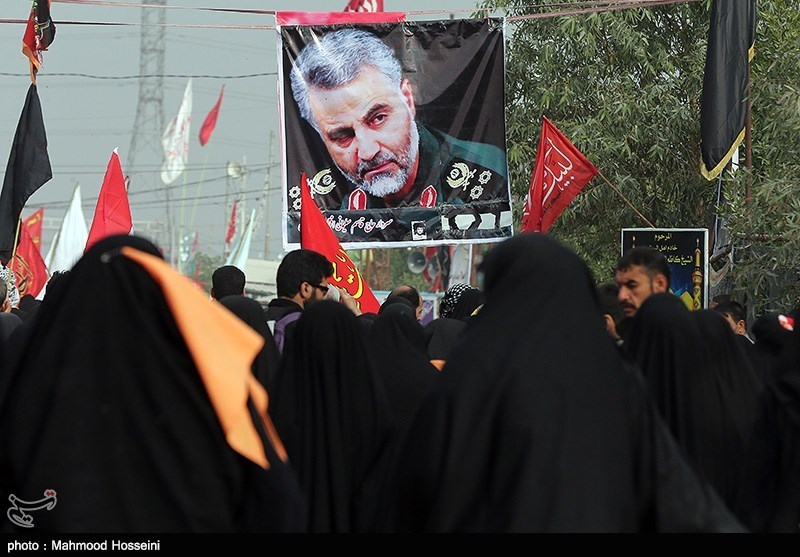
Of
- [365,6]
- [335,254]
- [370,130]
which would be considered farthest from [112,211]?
[365,6]

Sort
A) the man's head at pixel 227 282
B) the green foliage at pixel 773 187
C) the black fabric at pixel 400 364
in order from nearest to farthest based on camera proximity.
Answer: the black fabric at pixel 400 364 → the man's head at pixel 227 282 → the green foliage at pixel 773 187

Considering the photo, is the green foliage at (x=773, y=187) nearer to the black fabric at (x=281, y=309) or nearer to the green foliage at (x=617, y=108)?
the green foliage at (x=617, y=108)

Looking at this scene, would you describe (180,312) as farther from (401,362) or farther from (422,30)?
(422,30)

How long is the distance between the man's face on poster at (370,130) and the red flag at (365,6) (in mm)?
5941

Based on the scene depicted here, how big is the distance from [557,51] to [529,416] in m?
12.6

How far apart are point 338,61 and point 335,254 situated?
8.36 ft

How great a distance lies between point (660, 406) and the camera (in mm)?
4637

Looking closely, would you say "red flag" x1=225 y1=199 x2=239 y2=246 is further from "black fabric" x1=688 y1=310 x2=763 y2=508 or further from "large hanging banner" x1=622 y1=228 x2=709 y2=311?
"black fabric" x1=688 y1=310 x2=763 y2=508

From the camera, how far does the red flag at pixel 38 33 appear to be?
38.5 feet

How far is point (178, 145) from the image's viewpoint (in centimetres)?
7519

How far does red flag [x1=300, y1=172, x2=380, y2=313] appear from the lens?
941 cm

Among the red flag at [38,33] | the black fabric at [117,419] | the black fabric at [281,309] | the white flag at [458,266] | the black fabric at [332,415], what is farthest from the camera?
the white flag at [458,266]

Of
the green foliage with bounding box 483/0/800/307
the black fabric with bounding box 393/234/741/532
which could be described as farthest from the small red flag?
A: the black fabric with bounding box 393/234/741/532

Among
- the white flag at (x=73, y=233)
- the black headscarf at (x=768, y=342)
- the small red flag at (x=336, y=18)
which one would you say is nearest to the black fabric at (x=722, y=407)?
the black headscarf at (x=768, y=342)
